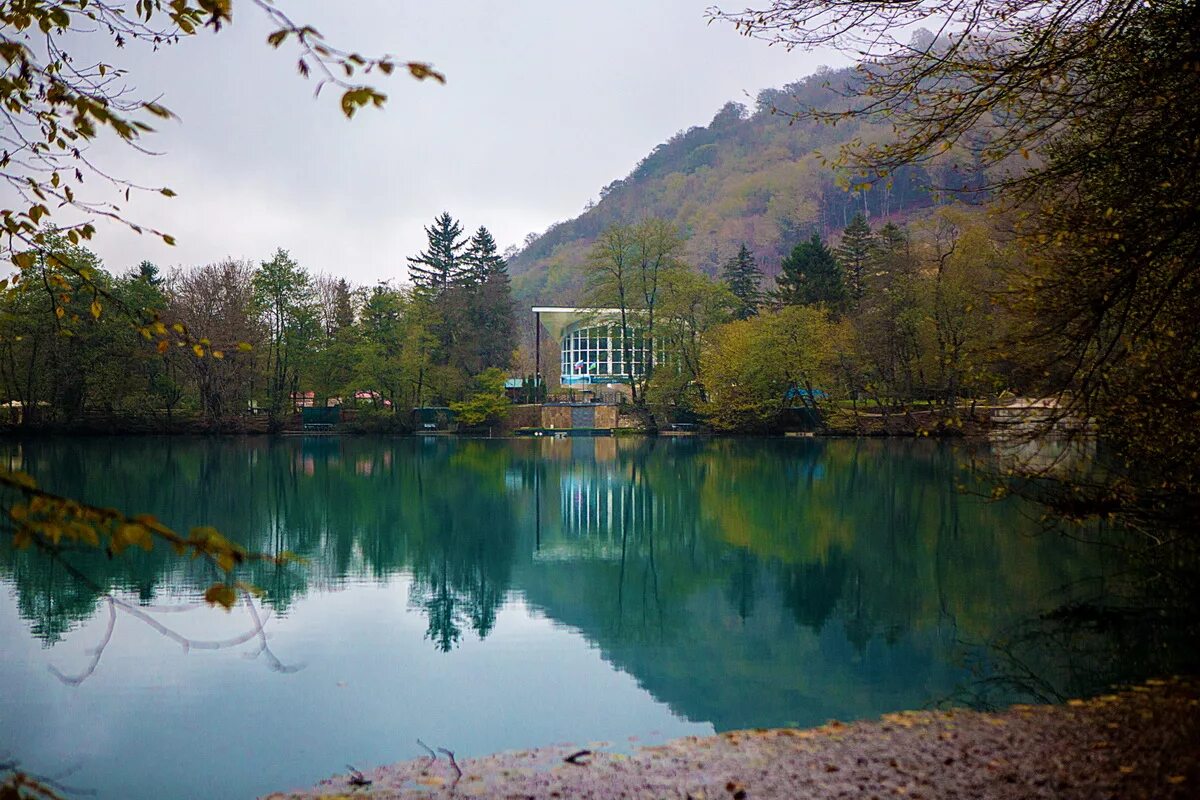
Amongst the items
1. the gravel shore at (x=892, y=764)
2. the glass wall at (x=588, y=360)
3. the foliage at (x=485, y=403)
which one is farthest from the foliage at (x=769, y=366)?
the gravel shore at (x=892, y=764)

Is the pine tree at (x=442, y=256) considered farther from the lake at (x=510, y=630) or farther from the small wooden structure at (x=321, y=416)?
the lake at (x=510, y=630)

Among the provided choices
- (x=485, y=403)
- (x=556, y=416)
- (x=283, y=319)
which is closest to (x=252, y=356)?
(x=283, y=319)

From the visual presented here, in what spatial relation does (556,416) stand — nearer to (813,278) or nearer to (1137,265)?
(813,278)

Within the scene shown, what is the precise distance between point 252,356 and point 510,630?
4855 centimetres

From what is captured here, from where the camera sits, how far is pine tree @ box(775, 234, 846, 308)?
58.4 m

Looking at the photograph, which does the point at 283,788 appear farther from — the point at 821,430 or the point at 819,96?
the point at 819,96

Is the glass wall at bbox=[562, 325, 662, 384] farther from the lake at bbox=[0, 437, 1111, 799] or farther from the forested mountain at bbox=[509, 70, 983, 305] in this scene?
the lake at bbox=[0, 437, 1111, 799]

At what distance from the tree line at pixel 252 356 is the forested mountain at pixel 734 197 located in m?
40.7

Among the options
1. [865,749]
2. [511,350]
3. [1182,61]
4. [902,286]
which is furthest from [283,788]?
[511,350]

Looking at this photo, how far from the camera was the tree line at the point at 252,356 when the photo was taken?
51.7 meters

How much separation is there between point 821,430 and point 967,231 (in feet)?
43.6

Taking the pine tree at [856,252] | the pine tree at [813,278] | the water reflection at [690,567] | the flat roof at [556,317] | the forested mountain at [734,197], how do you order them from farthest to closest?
the forested mountain at [734,197] < the flat roof at [556,317] < the pine tree at [856,252] < the pine tree at [813,278] < the water reflection at [690,567]

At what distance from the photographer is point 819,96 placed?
4899 inches

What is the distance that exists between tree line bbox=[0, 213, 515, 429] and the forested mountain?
4071cm
